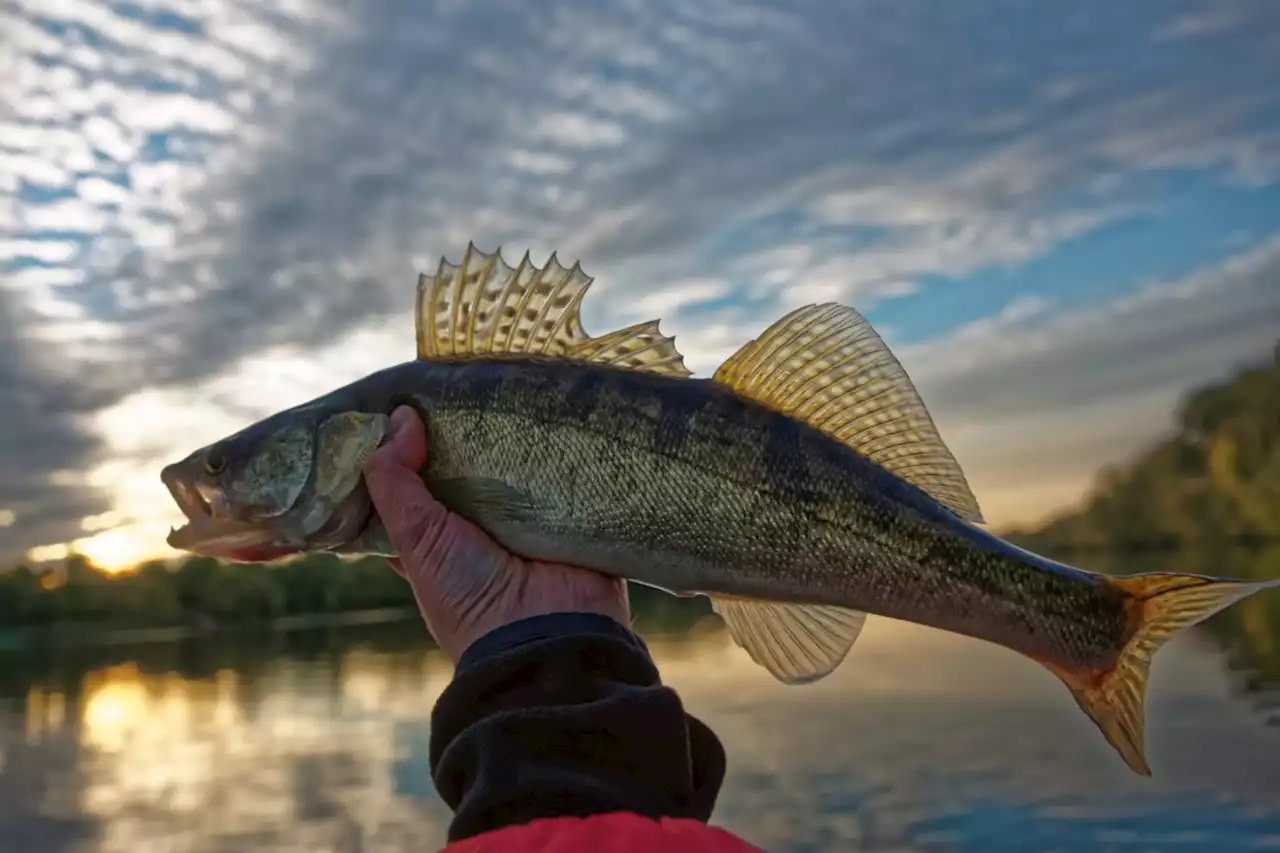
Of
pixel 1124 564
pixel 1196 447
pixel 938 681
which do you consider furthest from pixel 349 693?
pixel 1196 447

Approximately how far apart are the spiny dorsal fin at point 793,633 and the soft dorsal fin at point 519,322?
0.98 m

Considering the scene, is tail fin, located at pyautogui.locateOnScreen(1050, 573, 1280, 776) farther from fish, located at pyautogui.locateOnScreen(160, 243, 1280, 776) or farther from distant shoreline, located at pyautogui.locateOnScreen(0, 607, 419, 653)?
distant shoreline, located at pyautogui.locateOnScreen(0, 607, 419, 653)

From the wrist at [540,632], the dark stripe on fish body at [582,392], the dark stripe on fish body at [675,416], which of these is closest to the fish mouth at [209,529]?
the dark stripe on fish body at [582,392]

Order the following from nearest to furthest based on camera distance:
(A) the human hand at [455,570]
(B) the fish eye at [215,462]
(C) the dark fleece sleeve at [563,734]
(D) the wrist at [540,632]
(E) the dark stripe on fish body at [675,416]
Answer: (C) the dark fleece sleeve at [563,734] < (D) the wrist at [540,632] < (A) the human hand at [455,570] < (E) the dark stripe on fish body at [675,416] < (B) the fish eye at [215,462]

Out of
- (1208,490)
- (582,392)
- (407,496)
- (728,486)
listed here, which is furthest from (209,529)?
(1208,490)

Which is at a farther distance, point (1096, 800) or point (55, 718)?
point (55, 718)

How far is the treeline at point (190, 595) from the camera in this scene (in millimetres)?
94188

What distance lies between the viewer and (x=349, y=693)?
47375 millimetres

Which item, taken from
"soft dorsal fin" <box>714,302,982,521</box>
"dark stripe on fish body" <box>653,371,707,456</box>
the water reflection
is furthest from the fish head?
the water reflection

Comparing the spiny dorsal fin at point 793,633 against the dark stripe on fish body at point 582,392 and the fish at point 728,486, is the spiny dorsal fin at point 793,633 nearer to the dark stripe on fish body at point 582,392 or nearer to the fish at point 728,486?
the fish at point 728,486

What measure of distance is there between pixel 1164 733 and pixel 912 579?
2538 cm

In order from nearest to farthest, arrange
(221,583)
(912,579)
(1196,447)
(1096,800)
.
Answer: (912,579) → (1096,800) → (1196,447) → (221,583)

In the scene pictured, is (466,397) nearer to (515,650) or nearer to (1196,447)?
(515,650)

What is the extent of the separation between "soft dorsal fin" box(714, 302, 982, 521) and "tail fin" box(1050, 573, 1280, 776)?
76 cm
